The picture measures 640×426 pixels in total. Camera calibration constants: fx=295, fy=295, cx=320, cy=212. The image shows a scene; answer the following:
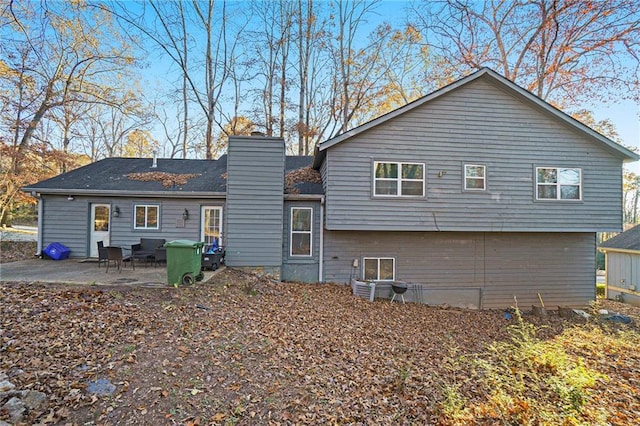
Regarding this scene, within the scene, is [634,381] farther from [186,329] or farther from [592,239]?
[592,239]

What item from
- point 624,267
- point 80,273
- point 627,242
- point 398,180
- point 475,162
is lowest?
point 624,267

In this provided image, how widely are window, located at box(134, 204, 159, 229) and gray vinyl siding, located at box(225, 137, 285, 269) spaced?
3.19 m

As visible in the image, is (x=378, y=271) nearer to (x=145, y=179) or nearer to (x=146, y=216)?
(x=146, y=216)

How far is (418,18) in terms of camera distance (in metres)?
17.7

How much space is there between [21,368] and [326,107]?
19.3 metres

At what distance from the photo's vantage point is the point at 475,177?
962cm

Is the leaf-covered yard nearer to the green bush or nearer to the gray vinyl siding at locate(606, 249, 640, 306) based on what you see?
the green bush

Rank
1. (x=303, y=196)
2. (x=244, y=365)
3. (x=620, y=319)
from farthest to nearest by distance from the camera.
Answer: (x=620, y=319), (x=303, y=196), (x=244, y=365)

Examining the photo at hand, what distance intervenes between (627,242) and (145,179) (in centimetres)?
2181

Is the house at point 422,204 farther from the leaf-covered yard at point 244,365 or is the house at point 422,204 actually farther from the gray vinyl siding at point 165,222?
the leaf-covered yard at point 244,365

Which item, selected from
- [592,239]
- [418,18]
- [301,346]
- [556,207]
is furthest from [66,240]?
[418,18]

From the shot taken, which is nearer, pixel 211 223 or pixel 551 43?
pixel 211 223

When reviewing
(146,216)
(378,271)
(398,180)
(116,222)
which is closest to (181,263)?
(146,216)

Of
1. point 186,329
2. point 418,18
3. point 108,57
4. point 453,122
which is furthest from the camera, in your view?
point 418,18
